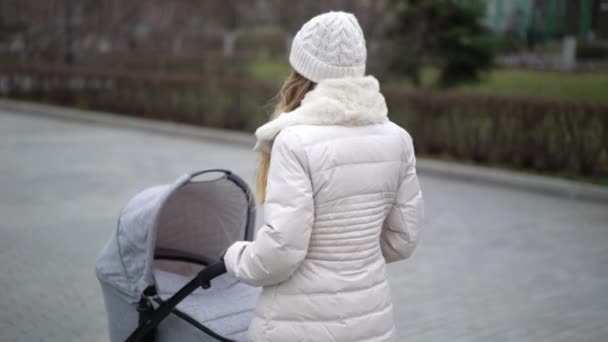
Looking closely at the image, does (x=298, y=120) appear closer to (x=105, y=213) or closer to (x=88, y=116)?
(x=105, y=213)

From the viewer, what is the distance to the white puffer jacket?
99.4 inches

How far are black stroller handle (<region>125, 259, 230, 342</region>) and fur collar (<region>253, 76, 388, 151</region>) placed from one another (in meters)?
0.44

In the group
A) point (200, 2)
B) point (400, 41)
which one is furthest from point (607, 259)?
point (200, 2)

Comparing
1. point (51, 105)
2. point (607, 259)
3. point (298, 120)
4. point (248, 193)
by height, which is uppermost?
point (298, 120)

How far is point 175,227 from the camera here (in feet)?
12.0

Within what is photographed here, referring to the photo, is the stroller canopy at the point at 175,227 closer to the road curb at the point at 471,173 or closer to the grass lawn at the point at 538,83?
the road curb at the point at 471,173

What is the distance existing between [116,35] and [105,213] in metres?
16.2

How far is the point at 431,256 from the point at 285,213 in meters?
4.17

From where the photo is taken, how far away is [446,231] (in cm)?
732

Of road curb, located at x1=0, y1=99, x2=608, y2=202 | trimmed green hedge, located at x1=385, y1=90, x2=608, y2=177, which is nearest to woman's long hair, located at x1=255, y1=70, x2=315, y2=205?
road curb, located at x1=0, y1=99, x2=608, y2=202

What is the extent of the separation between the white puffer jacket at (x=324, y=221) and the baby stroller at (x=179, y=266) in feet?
0.93

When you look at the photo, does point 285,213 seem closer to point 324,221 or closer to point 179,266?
point 324,221

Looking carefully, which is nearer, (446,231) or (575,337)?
(575,337)

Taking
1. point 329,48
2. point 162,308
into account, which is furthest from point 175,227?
point 329,48
